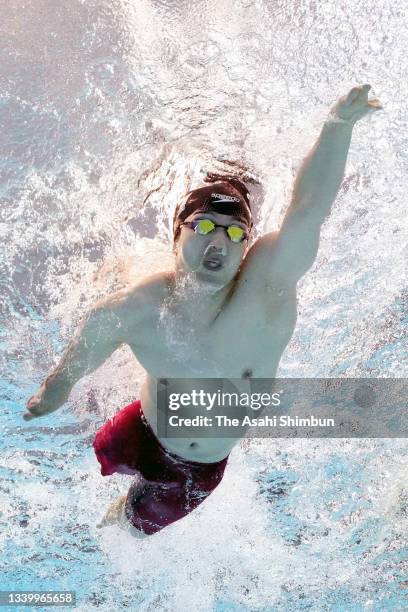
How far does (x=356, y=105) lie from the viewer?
10.1 ft

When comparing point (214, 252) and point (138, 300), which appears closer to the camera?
point (214, 252)

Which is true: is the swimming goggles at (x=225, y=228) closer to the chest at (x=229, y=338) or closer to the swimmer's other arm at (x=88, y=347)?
the chest at (x=229, y=338)

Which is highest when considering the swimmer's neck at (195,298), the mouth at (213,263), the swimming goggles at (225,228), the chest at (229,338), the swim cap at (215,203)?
the swim cap at (215,203)

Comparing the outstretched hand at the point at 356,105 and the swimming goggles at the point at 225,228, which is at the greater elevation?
the outstretched hand at the point at 356,105

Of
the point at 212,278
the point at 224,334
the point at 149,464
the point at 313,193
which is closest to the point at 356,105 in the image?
the point at 313,193

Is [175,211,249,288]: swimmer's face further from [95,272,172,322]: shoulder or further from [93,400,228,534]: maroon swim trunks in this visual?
[93,400,228,534]: maroon swim trunks

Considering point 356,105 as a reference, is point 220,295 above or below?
below

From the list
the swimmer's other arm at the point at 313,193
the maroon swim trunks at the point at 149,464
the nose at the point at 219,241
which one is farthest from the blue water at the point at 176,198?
the maroon swim trunks at the point at 149,464

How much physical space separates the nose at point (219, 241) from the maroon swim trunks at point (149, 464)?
5.78ft

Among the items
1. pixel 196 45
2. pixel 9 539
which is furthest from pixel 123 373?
pixel 9 539

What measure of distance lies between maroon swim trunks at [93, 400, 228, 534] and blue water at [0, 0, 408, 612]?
3.94ft

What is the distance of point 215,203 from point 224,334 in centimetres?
80

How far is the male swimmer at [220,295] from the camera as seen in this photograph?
11.0 ft

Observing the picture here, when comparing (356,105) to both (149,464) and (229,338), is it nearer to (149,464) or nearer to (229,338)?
(229,338)
